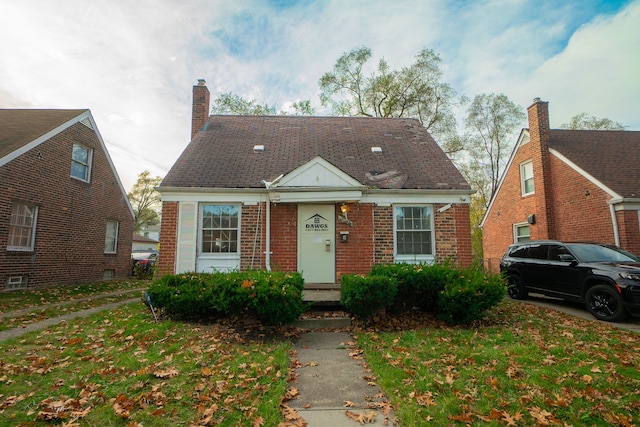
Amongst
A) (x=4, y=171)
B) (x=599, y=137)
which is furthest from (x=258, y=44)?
(x=599, y=137)

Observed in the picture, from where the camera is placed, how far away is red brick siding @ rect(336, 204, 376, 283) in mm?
9641

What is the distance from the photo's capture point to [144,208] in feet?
148

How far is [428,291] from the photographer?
22.3 ft

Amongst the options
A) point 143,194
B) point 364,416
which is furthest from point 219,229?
point 143,194

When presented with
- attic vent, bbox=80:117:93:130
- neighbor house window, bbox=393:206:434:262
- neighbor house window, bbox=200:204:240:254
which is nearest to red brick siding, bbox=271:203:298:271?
neighbor house window, bbox=200:204:240:254

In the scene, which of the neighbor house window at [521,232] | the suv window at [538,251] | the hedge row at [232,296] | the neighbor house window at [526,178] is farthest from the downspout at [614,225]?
the hedge row at [232,296]

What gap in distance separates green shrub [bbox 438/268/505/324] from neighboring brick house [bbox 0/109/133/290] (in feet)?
42.0

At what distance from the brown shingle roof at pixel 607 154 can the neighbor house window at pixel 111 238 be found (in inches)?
800

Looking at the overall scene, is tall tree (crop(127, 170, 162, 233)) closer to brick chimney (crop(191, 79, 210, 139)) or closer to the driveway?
brick chimney (crop(191, 79, 210, 139))

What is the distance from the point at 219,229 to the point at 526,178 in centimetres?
1442

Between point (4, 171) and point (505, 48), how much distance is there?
1632cm

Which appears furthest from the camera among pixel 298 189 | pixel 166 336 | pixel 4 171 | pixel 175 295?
pixel 4 171

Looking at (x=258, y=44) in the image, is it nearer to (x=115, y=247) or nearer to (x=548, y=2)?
(x=548, y=2)

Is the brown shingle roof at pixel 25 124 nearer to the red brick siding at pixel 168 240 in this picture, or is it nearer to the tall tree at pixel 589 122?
the red brick siding at pixel 168 240
